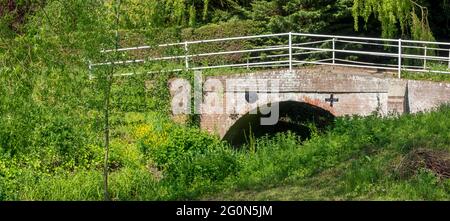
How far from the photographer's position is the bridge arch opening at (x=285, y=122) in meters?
18.3

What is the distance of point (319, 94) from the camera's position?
17.1 meters

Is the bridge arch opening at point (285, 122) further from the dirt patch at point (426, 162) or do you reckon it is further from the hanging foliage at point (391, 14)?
the dirt patch at point (426, 162)

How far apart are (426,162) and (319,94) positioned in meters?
6.26

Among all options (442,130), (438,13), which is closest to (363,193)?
(442,130)

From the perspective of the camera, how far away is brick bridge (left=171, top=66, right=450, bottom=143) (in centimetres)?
1656

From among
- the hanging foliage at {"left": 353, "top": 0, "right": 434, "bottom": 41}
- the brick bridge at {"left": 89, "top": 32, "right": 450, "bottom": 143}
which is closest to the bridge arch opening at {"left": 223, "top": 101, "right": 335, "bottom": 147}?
the brick bridge at {"left": 89, "top": 32, "right": 450, "bottom": 143}

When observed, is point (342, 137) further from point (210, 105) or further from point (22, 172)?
point (22, 172)

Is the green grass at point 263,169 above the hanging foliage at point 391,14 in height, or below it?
below

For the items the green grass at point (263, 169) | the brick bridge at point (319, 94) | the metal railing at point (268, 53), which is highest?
the metal railing at point (268, 53)

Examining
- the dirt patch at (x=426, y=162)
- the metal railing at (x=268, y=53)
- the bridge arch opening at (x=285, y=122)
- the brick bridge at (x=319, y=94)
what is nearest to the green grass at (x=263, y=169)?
the dirt patch at (x=426, y=162)

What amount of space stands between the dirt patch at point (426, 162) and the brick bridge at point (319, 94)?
5.00m

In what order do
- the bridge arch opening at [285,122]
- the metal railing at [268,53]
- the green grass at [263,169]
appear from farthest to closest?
the bridge arch opening at [285,122]
the metal railing at [268,53]
the green grass at [263,169]

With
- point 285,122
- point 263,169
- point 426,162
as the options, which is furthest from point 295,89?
point 426,162
